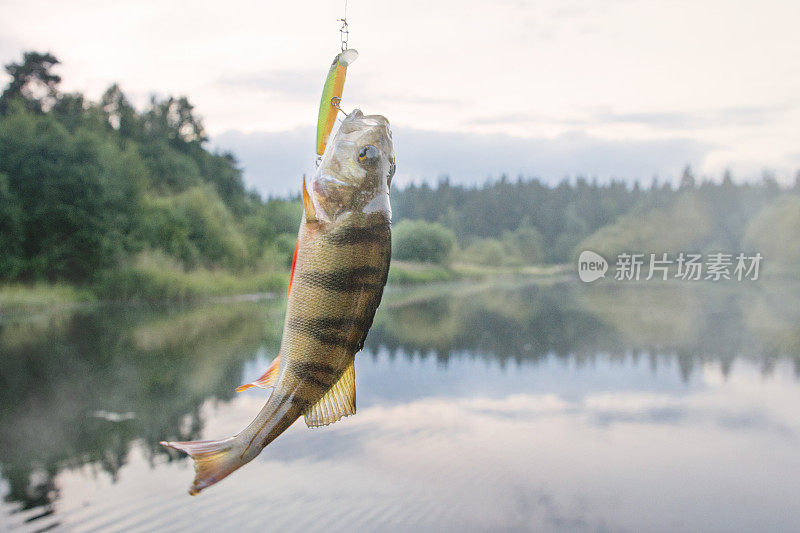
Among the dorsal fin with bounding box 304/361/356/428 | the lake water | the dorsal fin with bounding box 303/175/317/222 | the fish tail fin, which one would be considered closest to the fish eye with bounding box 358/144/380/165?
the dorsal fin with bounding box 303/175/317/222

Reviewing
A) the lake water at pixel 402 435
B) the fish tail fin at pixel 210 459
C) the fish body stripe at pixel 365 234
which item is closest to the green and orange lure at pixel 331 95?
the fish body stripe at pixel 365 234

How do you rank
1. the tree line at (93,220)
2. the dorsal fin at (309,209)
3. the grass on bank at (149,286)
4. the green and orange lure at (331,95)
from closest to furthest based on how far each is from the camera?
the dorsal fin at (309,209) < the green and orange lure at (331,95) < the tree line at (93,220) < the grass on bank at (149,286)

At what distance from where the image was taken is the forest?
35062 mm

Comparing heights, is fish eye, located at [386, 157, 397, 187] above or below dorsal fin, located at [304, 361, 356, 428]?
above

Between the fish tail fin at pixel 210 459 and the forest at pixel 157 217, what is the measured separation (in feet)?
1.93

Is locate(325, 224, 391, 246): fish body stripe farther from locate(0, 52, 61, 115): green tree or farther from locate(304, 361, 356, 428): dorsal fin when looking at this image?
locate(0, 52, 61, 115): green tree

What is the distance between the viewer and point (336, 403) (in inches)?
52.3

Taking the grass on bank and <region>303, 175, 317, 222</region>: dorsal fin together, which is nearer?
<region>303, 175, 317, 222</region>: dorsal fin

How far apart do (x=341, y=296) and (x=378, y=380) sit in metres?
52.6

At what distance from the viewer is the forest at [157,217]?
115 ft

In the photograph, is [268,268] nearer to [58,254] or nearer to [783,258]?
[58,254]

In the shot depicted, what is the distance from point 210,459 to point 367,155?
62 centimetres

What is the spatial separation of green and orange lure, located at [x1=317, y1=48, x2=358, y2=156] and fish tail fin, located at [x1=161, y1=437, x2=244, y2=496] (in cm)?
61

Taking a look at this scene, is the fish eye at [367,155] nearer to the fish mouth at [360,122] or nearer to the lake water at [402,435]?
the fish mouth at [360,122]
